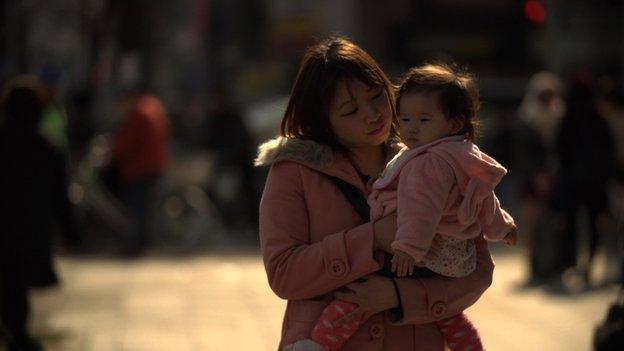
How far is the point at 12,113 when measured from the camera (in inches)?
379

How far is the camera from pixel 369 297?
3.97m

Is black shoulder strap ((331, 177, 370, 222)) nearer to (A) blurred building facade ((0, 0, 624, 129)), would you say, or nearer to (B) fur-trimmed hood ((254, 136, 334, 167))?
(B) fur-trimmed hood ((254, 136, 334, 167))

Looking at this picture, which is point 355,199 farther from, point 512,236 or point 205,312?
point 205,312

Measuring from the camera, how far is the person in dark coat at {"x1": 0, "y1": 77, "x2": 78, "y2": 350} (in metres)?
9.27

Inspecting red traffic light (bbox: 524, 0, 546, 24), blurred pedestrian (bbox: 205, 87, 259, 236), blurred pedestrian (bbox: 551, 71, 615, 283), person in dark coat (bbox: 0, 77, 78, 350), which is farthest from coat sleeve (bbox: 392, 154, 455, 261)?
red traffic light (bbox: 524, 0, 546, 24)

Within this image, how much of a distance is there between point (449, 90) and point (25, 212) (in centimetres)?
577

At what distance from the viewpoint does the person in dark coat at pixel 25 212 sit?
927 centimetres

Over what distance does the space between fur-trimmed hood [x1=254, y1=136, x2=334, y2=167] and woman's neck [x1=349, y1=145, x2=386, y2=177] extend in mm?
96

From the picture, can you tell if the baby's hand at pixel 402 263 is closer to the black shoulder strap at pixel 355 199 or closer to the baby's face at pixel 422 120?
the black shoulder strap at pixel 355 199

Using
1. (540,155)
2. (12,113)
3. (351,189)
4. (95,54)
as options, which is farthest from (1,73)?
(351,189)

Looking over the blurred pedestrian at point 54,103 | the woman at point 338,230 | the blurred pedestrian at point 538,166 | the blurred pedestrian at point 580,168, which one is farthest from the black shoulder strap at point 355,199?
the blurred pedestrian at point 54,103

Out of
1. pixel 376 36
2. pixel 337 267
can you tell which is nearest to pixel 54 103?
pixel 337 267

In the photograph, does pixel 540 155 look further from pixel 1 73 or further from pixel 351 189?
pixel 351 189

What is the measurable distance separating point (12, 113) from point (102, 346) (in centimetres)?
160
